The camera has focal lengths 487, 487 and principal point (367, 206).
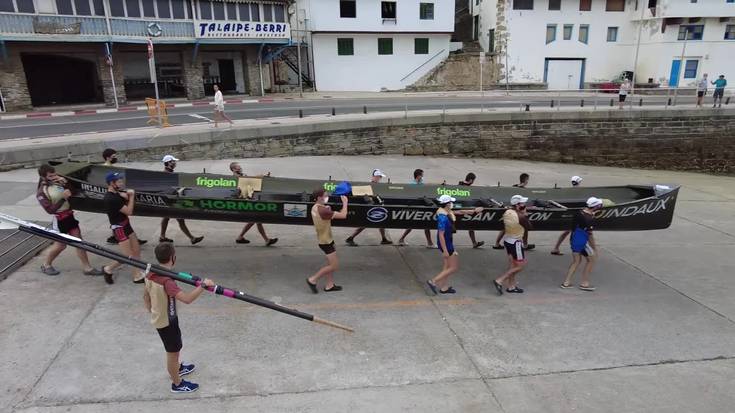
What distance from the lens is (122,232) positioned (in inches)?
262

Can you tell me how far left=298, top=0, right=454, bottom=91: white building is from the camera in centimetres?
3256

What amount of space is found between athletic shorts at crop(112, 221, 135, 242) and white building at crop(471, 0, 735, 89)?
107 feet

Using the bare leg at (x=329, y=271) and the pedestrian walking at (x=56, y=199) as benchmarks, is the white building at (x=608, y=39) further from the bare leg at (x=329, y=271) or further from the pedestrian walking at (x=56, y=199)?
the pedestrian walking at (x=56, y=199)

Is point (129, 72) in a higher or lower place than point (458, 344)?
higher

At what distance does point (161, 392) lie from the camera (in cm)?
477

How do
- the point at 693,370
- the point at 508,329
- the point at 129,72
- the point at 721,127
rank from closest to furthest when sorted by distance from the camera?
1. the point at 693,370
2. the point at 508,329
3. the point at 721,127
4. the point at 129,72

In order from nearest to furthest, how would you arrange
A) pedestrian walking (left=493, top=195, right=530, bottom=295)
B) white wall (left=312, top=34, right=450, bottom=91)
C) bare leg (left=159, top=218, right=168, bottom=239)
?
pedestrian walking (left=493, top=195, right=530, bottom=295), bare leg (left=159, top=218, right=168, bottom=239), white wall (left=312, top=34, right=450, bottom=91)

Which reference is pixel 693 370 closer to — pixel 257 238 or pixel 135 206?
pixel 257 238

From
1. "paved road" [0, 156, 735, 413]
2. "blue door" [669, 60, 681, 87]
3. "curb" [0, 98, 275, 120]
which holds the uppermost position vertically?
"blue door" [669, 60, 681, 87]

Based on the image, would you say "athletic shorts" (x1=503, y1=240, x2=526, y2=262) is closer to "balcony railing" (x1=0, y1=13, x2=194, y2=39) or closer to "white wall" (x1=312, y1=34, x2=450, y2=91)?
"balcony railing" (x1=0, y1=13, x2=194, y2=39)

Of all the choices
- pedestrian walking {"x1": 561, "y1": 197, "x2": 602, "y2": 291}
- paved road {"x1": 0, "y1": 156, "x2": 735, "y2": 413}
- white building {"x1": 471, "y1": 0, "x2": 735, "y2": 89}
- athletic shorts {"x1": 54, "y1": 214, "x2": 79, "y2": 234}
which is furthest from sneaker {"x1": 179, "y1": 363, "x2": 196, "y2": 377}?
white building {"x1": 471, "y1": 0, "x2": 735, "y2": 89}

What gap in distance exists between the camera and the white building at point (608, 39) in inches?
1330

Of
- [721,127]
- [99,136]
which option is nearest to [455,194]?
[99,136]

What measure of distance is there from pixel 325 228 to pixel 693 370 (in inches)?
185
